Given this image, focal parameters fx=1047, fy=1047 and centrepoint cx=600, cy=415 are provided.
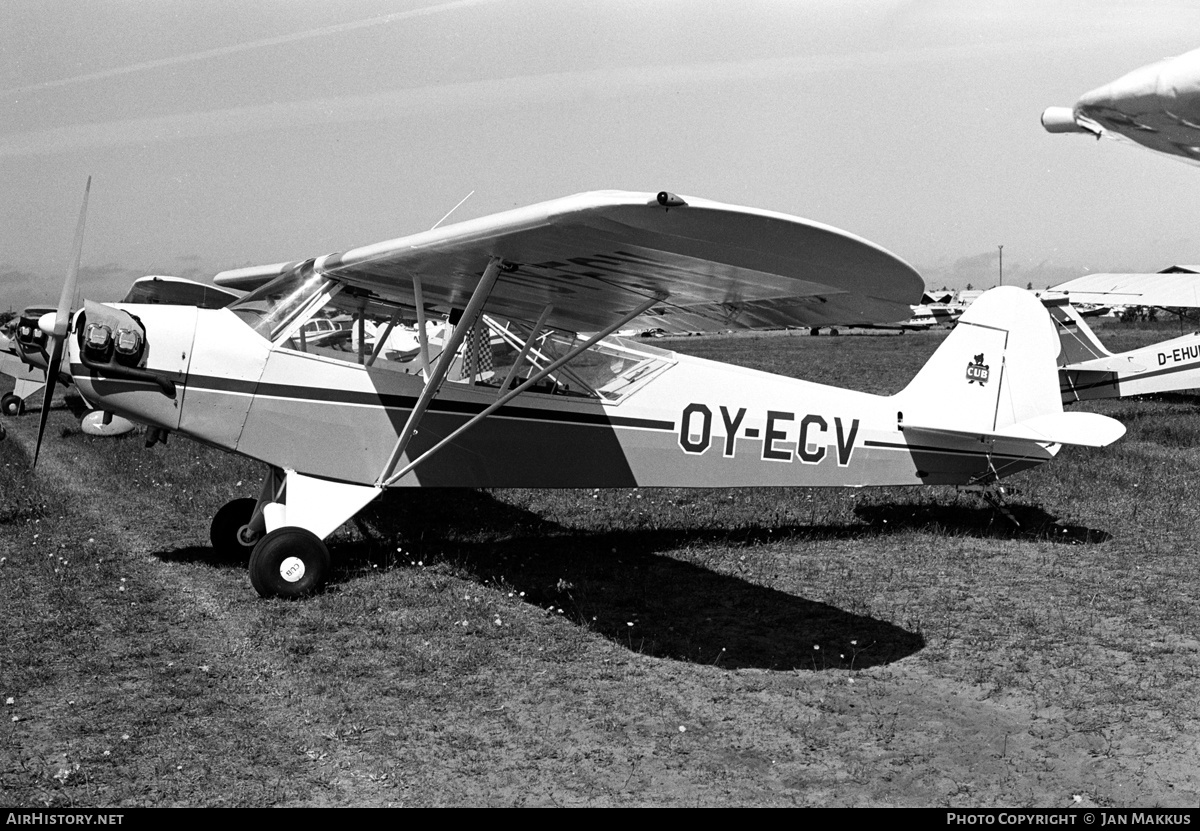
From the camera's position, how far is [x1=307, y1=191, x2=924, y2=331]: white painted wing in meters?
4.46

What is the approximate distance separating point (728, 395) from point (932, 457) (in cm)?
188

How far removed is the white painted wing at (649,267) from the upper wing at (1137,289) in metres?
14.3

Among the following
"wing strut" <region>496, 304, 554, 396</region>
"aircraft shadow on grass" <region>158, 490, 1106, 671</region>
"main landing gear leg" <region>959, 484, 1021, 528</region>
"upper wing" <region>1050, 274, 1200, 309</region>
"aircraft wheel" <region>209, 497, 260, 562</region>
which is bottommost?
"aircraft wheel" <region>209, 497, 260, 562</region>

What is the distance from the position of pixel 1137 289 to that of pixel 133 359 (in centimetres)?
1950

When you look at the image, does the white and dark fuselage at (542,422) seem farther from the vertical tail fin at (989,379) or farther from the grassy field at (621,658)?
the grassy field at (621,658)

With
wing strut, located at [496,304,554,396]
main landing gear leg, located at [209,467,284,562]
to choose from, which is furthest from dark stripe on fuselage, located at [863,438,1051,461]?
main landing gear leg, located at [209,467,284,562]

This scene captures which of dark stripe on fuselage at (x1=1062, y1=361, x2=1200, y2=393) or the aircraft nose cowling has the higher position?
dark stripe on fuselage at (x1=1062, y1=361, x2=1200, y2=393)

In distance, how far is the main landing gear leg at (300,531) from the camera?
6.42 metres

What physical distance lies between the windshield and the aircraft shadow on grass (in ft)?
5.71

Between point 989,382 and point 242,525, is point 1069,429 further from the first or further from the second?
point 242,525

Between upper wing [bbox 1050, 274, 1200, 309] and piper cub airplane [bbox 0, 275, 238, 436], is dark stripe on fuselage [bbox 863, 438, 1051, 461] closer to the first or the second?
piper cub airplane [bbox 0, 275, 238, 436]

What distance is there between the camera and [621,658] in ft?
18.0

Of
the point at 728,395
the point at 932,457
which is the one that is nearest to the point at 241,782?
the point at 728,395

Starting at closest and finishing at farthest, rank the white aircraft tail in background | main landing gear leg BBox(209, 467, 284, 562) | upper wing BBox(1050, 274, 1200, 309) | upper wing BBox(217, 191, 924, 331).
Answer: upper wing BBox(217, 191, 924, 331), main landing gear leg BBox(209, 467, 284, 562), the white aircraft tail in background, upper wing BBox(1050, 274, 1200, 309)
